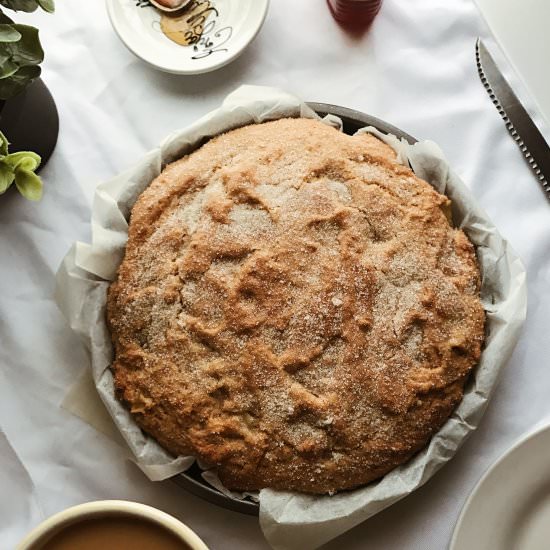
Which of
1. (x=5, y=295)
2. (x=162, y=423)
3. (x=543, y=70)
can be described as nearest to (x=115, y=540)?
(x=162, y=423)

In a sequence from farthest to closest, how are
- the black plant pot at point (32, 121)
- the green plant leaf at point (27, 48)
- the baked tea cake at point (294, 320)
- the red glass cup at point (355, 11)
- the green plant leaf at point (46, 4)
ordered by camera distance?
the red glass cup at point (355, 11)
the black plant pot at point (32, 121)
the baked tea cake at point (294, 320)
the green plant leaf at point (27, 48)
the green plant leaf at point (46, 4)

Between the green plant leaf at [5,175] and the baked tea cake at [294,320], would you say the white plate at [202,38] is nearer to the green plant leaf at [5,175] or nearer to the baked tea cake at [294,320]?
the baked tea cake at [294,320]

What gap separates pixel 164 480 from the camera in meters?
1.45

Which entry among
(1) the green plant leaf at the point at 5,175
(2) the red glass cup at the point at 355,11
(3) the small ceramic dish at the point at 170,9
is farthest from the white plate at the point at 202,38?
(1) the green plant leaf at the point at 5,175

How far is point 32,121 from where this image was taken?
1.45 metres

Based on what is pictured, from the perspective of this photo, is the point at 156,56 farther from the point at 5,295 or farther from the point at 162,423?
the point at 162,423

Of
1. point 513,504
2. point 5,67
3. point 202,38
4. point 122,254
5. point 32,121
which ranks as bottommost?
point 513,504

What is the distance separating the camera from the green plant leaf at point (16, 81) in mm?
1182

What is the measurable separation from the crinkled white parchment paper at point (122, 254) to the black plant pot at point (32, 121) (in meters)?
0.18

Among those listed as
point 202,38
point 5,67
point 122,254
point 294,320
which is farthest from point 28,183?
point 202,38

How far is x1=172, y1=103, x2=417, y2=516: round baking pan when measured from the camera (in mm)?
1324

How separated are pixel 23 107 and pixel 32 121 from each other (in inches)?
1.9

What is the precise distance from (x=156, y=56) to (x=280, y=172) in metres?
0.39

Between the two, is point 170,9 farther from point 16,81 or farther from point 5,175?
point 5,175
